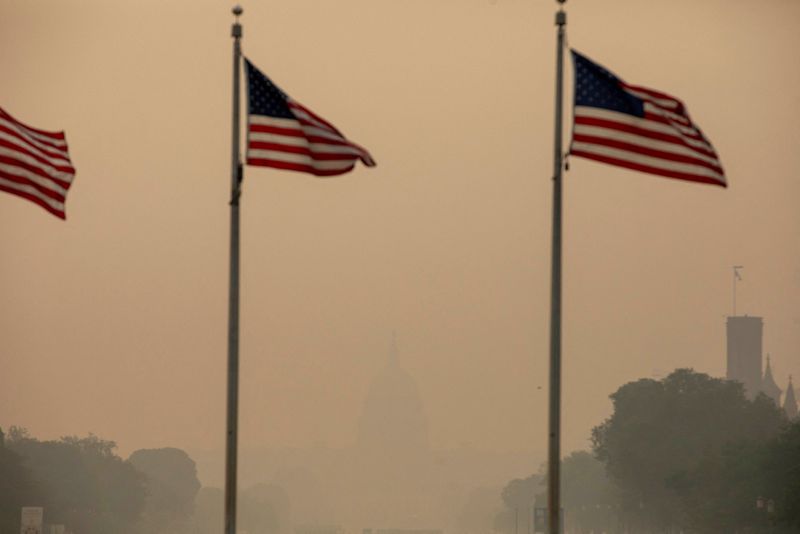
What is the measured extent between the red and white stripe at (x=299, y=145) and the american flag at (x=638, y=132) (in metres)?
5.27

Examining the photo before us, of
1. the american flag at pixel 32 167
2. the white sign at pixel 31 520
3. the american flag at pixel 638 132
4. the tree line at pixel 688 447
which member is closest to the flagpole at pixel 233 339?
the american flag at pixel 32 167

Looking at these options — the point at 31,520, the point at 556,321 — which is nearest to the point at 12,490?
the point at 31,520

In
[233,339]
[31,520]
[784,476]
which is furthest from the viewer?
[784,476]

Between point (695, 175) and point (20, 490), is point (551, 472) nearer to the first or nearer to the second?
point (695, 175)

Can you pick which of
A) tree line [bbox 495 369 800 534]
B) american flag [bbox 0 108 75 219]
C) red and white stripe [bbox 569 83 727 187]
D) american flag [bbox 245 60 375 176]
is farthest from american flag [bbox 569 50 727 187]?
tree line [bbox 495 369 800 534]

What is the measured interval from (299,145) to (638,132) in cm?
770

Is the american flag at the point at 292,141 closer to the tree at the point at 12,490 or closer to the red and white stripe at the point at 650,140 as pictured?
the red and white stripe at the point at 650,140

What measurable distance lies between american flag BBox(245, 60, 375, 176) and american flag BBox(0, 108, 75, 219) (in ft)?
17.2

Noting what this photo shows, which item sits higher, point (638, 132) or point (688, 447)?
point (638, 132)

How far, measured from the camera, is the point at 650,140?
45.9 m

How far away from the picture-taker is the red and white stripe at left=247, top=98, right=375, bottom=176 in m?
48.4

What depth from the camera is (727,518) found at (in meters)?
168

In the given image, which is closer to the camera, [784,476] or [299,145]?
[299,145]

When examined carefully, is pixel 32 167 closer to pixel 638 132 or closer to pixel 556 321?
pixel 556 321
